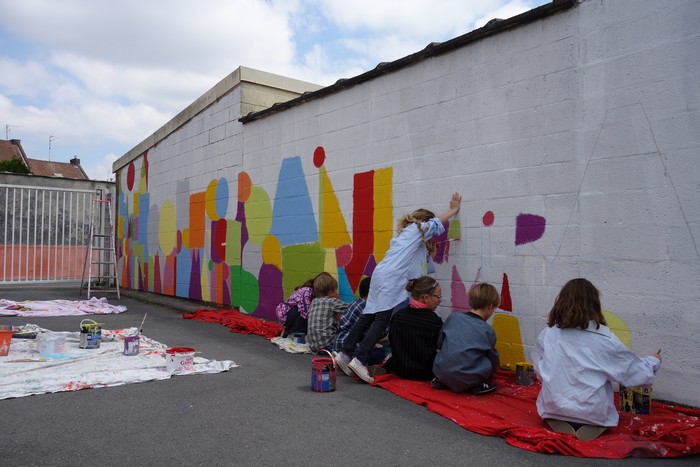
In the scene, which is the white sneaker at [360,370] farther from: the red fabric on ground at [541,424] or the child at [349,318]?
the child at [349,318]

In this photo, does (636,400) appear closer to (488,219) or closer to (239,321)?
(488,219)

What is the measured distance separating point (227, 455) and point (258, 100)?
25.6 feet

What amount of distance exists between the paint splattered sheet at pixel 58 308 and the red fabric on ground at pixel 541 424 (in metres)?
7.12

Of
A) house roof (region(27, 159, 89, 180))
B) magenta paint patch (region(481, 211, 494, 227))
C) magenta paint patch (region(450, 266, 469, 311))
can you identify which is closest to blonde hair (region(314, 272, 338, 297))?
magenta paint patch (region(450, 266, 469, 311))

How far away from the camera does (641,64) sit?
4.64 meters

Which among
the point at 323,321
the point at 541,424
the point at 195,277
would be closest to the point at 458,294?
the point at 323,321

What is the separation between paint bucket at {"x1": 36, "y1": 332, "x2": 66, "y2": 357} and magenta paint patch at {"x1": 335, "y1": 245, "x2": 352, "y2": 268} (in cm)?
339

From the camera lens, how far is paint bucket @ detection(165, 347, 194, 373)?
5.58m

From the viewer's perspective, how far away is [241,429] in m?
3.96

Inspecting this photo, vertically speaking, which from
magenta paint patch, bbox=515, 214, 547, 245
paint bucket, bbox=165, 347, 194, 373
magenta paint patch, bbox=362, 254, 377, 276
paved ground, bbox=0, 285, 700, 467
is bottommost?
paved ground, bbox=0, 285, 700, 467

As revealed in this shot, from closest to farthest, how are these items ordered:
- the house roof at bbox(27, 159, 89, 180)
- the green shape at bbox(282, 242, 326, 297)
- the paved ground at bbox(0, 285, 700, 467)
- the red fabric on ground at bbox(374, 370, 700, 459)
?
the paved ground at bbox(0, 285, 700, 467) < the red fabric on ground at bbox(374, 370, 700, 459) < the green shape at bbox(282, 242, 326, 297) < the house roof at bbox(27, 159, 89, 180)

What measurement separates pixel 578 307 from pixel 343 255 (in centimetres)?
395

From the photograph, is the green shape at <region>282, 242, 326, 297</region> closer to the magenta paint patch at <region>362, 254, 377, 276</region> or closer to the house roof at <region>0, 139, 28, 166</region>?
the magenta paint patch at <region>362, 254, 377, 276</region>

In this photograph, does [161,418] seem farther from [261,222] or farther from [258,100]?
[258,100]
